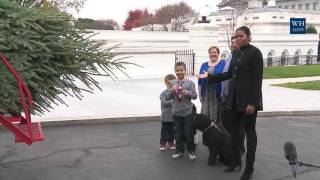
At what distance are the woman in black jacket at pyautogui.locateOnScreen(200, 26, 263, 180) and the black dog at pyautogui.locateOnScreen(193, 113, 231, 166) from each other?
448 mm

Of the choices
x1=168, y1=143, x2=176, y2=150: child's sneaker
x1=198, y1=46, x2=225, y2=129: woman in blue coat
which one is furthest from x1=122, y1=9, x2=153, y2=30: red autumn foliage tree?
x1=198, y1=46, x2=225, y2=129: woman in blue coat

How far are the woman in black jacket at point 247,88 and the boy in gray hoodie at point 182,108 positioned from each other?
2.87 ft

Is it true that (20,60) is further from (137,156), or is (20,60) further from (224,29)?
(224,29)

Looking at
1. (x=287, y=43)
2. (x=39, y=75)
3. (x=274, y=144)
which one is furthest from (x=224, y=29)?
(x=39, y=75)

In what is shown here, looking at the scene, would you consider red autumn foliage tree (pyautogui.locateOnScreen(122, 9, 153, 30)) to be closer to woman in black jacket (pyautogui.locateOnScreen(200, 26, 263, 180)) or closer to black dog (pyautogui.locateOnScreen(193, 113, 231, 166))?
black dog (pyautogui.locateOnScreen(193, 113, 231, 166))

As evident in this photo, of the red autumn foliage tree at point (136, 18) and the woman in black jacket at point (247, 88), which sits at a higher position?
the red autumn foliage tree at point (136, 18)

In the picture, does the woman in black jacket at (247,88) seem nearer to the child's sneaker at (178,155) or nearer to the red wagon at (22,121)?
the child's sneaker at (178,155)

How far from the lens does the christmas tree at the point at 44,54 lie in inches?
191

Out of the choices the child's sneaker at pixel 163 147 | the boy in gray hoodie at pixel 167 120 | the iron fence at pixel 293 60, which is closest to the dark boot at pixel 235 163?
the boy in gray hoodie at pixel 167 120

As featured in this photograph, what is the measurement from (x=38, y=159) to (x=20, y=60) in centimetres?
257

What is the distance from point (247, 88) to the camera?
598 cm

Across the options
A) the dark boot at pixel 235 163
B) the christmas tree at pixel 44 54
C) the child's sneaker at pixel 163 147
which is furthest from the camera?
the child's sneaker at pixel 163 147

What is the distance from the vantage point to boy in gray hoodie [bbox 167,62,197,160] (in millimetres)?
6977

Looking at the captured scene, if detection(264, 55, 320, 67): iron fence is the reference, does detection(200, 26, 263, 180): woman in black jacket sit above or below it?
above
